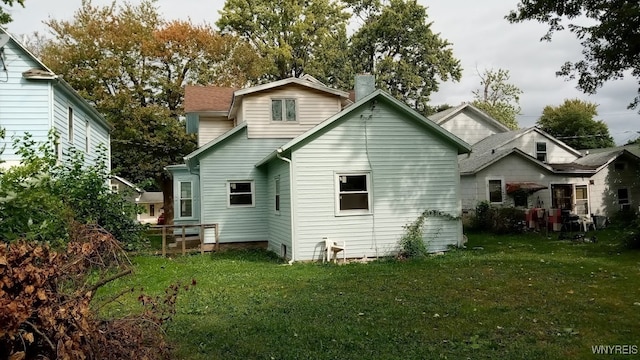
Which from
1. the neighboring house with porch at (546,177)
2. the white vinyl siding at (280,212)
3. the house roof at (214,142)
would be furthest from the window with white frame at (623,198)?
the house roof at (214,142)

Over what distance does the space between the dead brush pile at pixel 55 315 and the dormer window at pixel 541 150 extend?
25740 millimetres

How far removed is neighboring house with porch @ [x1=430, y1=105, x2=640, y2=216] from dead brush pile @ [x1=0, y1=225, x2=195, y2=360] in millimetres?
20718

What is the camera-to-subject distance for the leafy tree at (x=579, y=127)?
46938 mm

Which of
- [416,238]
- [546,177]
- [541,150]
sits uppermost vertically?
[541,150]

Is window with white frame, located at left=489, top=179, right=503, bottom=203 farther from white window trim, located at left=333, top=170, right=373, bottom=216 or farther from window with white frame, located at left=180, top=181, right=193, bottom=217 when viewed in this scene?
window with white frame, located at left=180, top=181, right=193, bottom=217

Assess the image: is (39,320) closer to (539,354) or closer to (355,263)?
(539,354)

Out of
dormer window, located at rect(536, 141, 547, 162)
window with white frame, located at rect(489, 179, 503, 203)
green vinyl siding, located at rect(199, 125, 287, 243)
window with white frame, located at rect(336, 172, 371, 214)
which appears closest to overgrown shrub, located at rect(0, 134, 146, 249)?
green vinyl siding, located at rect(199, 125, 287, 243)

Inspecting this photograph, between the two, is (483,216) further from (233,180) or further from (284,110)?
(233,180)

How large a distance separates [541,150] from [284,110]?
52.6 feet

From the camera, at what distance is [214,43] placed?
104ft

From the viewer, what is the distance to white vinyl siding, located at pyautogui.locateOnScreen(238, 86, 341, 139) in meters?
17.3

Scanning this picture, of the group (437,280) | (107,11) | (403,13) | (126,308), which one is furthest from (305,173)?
(403,13)

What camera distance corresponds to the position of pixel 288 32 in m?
39.5

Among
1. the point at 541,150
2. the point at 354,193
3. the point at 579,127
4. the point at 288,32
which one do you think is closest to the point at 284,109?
the point at 354,193
